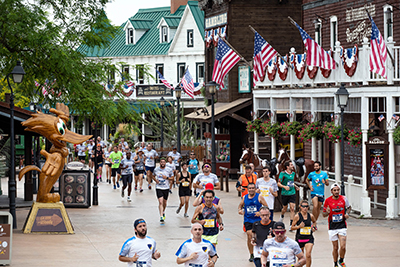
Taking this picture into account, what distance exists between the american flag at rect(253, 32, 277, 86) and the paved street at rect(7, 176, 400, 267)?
6.79 m

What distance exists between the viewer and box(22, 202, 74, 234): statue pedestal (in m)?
17.6

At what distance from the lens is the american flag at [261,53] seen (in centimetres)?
2664

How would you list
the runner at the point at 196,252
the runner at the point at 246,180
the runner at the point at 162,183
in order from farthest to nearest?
the runner at the point at 162,183 → the runner at the point at 246,180 → the runner at the point at 196,252

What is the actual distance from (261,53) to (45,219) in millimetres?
12533

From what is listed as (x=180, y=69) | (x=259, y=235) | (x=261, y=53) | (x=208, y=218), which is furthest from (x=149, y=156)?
(x=180, y=69)

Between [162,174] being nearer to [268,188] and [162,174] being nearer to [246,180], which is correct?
[246,180]

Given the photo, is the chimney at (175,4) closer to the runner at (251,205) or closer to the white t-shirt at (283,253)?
the runner at (251,205)

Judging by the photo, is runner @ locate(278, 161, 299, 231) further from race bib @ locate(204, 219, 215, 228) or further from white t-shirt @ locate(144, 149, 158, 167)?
white t-shirt @ locate(144, 149, 158, 167)

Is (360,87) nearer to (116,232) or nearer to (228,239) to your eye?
(228,239)

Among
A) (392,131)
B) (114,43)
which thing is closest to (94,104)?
(392,131)

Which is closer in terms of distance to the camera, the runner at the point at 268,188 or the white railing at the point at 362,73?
the runner at the point at 268,188

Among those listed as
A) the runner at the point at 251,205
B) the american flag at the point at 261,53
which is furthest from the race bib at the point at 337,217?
the american flag at the point at 261,53

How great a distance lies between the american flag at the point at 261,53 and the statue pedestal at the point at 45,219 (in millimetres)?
11916

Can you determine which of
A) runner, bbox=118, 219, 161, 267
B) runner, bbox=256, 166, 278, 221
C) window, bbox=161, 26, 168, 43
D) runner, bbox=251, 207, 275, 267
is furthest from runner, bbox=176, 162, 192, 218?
window, bbox=161, 26, 168, 43
